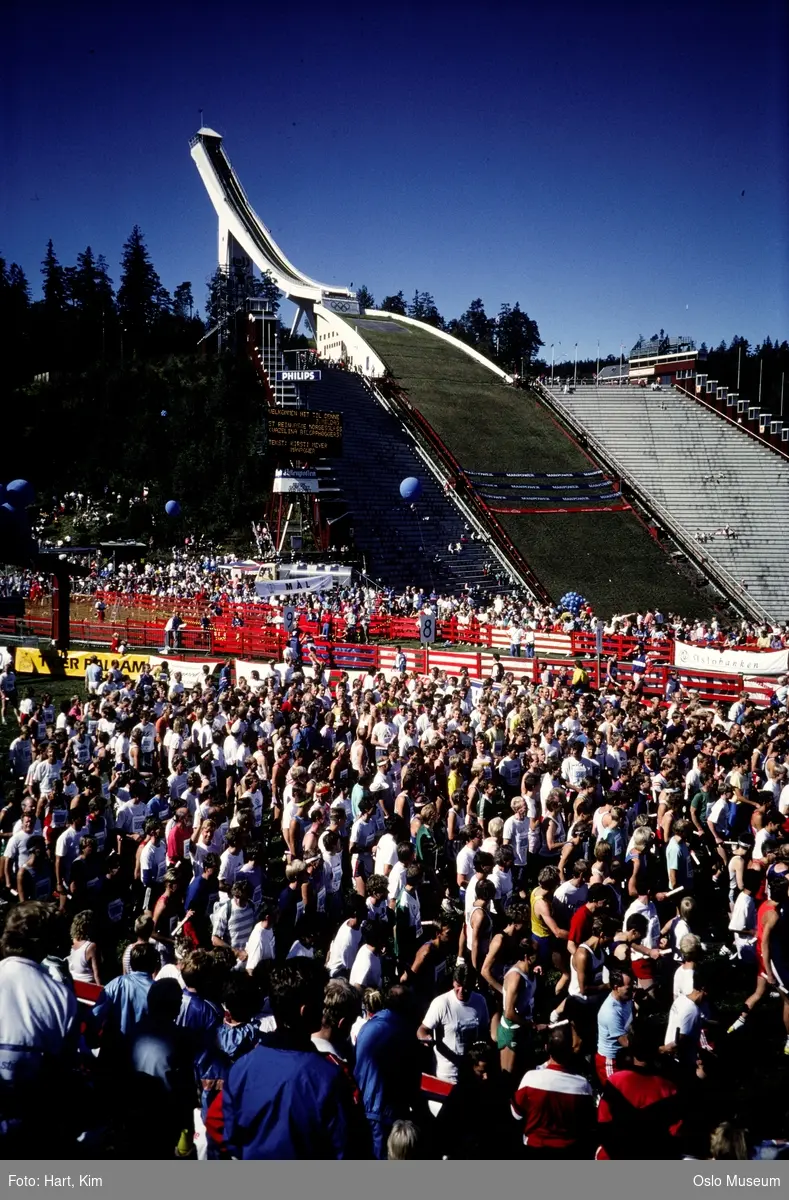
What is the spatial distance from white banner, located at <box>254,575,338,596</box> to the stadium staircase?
8.36m

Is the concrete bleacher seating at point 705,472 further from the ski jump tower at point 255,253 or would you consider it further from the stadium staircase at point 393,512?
the ski jump tower at point 255,253

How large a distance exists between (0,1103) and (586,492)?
5082cm

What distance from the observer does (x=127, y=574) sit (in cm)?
3953

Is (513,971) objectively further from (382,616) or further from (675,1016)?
(382,616)

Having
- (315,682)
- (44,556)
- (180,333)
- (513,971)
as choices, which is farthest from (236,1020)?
(180,333)

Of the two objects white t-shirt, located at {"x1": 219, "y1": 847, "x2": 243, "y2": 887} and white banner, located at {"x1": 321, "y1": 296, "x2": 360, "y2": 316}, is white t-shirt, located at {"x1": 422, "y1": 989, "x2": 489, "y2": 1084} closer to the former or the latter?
white t-shirt, located at {"x1": 219, "y1": 847, "x2": 243, "y2": 887}

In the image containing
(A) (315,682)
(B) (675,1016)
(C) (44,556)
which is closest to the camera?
(B) (675,1016)

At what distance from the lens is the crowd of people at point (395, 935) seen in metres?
4.29

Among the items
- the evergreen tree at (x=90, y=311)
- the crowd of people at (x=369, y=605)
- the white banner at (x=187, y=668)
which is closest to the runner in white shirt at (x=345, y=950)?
the white banner at (x=187, y=668)

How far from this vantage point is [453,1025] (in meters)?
5.69

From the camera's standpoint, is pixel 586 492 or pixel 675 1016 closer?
pixel 675 1016

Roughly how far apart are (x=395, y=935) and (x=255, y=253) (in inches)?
3378

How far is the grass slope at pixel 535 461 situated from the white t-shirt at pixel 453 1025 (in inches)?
1432

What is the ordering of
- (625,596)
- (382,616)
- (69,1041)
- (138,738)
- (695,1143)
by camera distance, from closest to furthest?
1. (69,1041)
2. (695,1143)
3. (138,738)
4. (382,616)
5. (625,596)
